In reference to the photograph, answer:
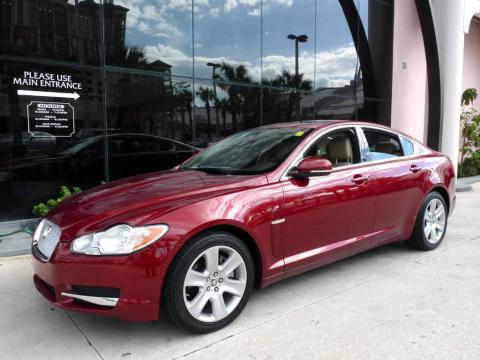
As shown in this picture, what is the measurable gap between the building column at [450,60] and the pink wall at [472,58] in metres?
5.67

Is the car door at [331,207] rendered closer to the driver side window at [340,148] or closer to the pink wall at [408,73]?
the driver side window at [340,148]

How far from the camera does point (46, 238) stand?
2.98 metres

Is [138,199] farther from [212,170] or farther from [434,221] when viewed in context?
[434,221]

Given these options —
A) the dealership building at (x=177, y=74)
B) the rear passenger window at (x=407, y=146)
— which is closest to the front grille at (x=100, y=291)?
the rear passenger window at (x=407, y=146)

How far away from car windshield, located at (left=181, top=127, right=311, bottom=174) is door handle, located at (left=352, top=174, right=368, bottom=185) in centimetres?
61

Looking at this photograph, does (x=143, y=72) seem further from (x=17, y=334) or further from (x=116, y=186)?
(x=17, y=334)

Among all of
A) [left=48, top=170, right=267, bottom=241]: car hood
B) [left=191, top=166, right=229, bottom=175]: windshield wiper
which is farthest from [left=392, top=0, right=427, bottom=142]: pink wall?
[left=48, top=170, right=267, bottom=241]: car hood

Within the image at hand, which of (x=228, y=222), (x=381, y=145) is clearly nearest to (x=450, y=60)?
(x=381, y=145)

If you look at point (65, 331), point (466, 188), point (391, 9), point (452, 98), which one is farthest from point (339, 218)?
point (391, 9)

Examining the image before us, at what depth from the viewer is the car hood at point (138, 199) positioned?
107 inches

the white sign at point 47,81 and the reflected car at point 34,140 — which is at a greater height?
the white sign at point 47,81

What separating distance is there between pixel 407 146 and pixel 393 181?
73 centimetres

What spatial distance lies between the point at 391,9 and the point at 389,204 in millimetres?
10864

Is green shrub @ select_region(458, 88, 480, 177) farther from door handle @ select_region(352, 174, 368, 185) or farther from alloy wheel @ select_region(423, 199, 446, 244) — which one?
door handle @ select_region(352, 174, 368, 185)
